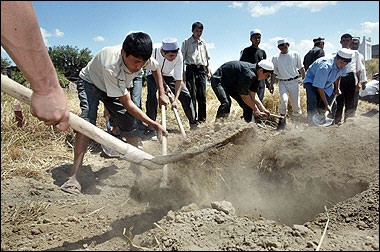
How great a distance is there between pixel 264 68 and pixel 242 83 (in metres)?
0.46

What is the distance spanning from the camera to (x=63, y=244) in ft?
8.80

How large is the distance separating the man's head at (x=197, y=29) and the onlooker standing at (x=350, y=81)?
252 centimetres

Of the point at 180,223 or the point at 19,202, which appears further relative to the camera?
the point at 19,202

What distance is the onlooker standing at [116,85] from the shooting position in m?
3.41

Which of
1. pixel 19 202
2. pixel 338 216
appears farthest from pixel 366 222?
pixel 19 202

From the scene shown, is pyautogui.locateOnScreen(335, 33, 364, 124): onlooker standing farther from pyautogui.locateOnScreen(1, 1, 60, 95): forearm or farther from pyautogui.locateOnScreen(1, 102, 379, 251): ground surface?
pyautogui.locateOnScreen(1, 1, 60, 95): forearm

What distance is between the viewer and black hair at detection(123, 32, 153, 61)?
333 centimetres

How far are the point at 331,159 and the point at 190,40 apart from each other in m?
3.97

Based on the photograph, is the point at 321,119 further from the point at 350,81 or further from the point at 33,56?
the point at 33,56

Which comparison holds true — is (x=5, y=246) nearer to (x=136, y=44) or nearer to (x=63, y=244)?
(x=63, y=244)

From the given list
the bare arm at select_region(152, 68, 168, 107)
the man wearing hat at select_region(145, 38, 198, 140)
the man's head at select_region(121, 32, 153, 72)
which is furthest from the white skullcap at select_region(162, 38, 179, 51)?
the man's head at select_region(121, 32, 153, 72)

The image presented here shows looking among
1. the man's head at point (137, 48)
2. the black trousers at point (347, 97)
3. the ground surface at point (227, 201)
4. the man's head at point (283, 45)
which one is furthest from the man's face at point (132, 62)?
the black trousers at point (347, 97)

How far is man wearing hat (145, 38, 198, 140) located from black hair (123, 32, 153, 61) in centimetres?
194

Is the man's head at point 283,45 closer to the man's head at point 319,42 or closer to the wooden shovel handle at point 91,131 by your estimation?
the man's head at point 319,42
